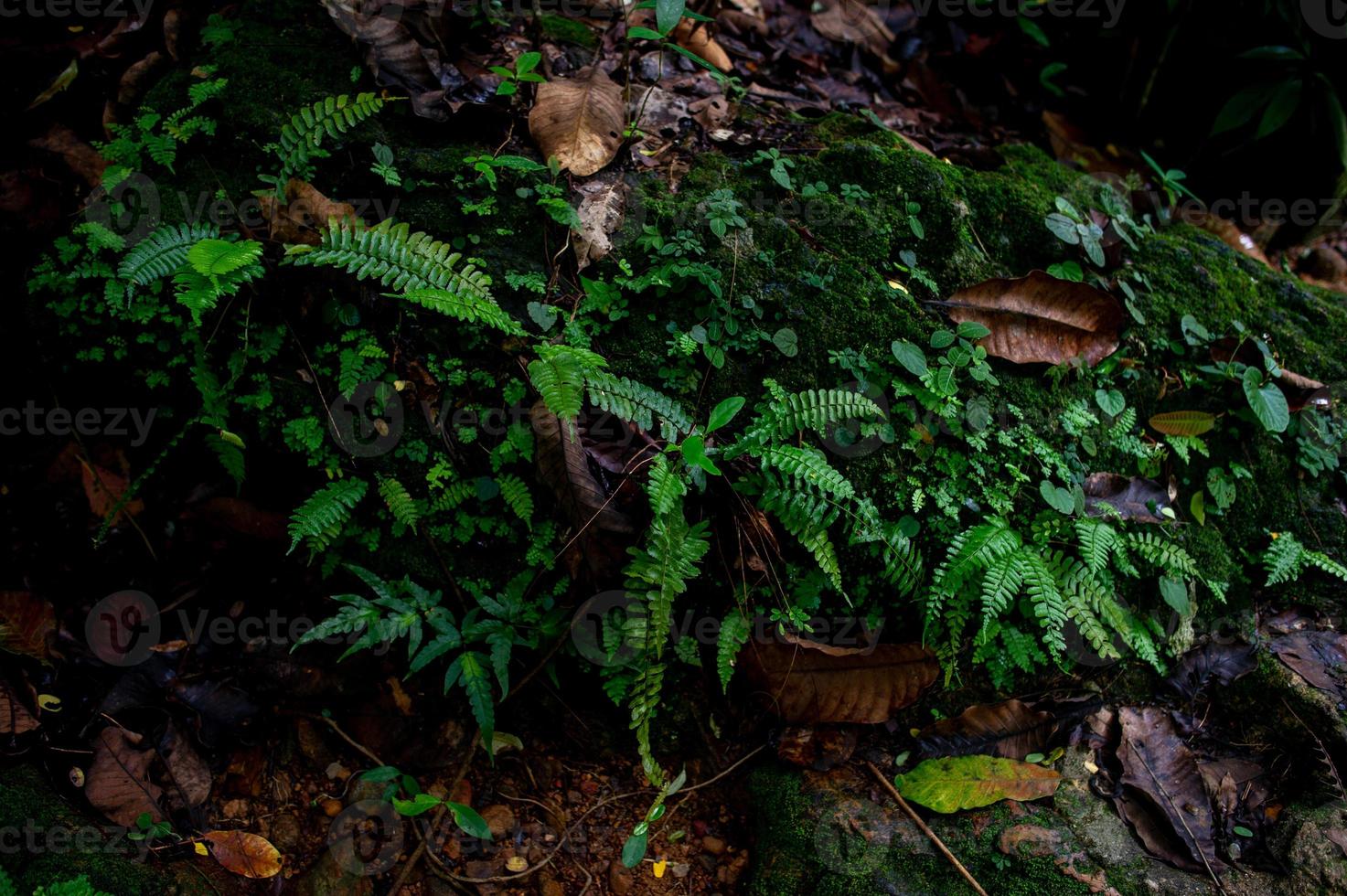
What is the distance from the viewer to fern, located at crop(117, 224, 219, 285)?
120 inches

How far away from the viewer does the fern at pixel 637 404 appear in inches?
118

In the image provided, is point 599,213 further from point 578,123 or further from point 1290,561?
point 1290,561

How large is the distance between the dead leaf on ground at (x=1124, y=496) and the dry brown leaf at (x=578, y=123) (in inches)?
105

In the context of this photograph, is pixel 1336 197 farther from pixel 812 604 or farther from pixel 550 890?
pixel 550 890

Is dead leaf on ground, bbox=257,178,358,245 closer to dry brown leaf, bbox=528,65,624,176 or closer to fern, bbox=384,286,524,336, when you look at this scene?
fern, bbox=384,286,524,336

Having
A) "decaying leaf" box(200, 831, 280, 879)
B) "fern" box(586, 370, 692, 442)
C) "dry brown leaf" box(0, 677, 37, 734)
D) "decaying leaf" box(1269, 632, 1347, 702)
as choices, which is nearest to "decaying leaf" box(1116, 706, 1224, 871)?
"decaying leaf" box(1269, 632, 1347, 702)

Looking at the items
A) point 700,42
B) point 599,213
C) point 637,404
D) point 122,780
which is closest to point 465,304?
point 637,404

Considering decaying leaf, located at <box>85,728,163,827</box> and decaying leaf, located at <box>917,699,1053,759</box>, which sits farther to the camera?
decaying leaf, located at <box>917,699,1053,759</box>

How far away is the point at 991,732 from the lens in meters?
3.21

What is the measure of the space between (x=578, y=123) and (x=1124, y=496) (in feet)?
9.88

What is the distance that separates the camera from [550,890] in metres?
3.07

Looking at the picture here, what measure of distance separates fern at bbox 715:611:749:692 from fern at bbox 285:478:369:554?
60.1 inches

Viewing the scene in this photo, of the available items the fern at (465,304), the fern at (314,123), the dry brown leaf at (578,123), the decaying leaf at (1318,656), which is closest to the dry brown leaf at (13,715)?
the fern at (465,304)

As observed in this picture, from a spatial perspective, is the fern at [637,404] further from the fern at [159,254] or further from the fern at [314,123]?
the fern at [159,254]
